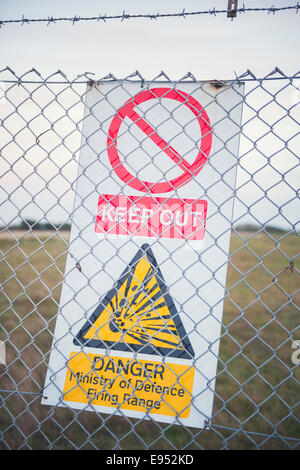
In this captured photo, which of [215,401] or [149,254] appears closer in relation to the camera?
[149,254]

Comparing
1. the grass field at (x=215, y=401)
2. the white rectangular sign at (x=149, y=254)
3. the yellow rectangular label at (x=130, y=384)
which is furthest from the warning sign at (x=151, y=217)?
the yellow rectangular label at (x=130, y=384)

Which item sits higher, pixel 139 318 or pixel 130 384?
pixel 139 318

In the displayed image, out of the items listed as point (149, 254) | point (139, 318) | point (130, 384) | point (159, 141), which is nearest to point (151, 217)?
point (149, 254)

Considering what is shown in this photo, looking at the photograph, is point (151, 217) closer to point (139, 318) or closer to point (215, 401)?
point (139, 318)

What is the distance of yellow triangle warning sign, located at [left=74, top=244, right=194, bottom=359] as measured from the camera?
1.47 m

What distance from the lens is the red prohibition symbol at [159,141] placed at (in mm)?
1486

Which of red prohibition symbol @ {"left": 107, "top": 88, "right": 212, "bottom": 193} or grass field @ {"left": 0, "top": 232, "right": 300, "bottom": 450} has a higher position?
red prohibition symbol @ {"left": 107, "top": 88, "right": 212, "bottom": 193}

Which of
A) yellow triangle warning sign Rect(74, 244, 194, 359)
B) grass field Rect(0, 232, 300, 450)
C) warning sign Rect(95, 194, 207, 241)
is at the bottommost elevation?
grass field Rect(0, 232, 300, 450)

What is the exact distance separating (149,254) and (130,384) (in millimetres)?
571

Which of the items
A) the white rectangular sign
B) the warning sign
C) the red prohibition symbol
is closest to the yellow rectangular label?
the white rectangular sign

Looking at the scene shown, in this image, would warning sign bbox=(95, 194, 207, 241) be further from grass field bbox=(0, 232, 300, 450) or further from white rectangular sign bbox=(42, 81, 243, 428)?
grass field bbox=(0, 232, 300, 450)

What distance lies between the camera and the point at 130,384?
58.1 inches

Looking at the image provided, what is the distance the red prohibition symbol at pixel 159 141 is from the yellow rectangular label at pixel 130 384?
78cm
